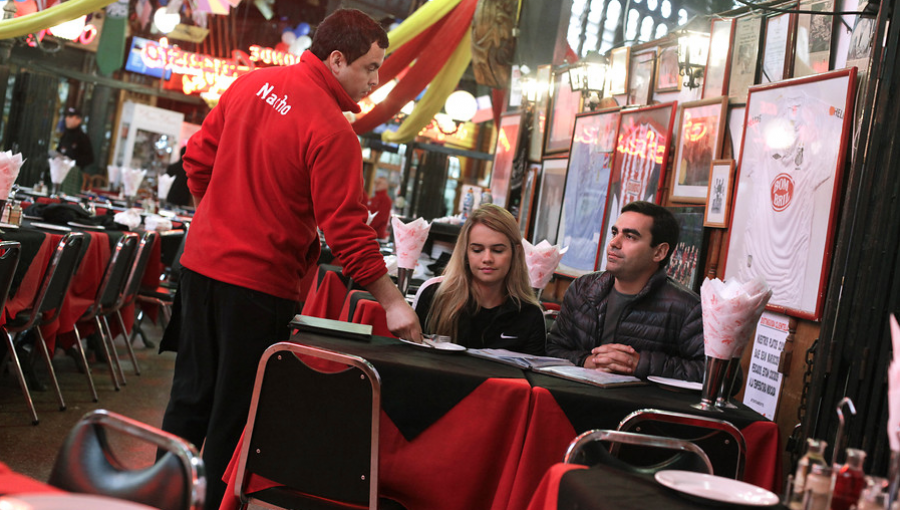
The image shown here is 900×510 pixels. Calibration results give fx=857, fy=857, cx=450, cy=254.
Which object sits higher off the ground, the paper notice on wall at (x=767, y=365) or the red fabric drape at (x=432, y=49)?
the red fabric drape at (x=432, y=49)

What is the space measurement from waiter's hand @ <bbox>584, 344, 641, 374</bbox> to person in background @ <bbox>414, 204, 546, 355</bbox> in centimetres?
49

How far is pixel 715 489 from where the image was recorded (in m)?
1.51

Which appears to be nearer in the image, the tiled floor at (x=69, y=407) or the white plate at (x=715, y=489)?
the white plate at (x=715, y=489)

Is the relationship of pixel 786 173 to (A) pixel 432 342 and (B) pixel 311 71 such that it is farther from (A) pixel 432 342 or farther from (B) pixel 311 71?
(B) pixel 311 71

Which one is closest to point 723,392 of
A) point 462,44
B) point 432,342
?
point 432,342

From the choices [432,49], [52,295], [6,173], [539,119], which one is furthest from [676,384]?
[432,49]

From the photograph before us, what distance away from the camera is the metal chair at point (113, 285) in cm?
505

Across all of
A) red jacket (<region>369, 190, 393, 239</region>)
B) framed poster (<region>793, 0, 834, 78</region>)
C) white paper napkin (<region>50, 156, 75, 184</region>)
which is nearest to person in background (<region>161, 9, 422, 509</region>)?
framed poster (<region>793, 0, 834, 78</region>)

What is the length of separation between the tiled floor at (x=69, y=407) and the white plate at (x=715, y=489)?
9.18 ft

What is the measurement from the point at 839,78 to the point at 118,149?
52.9 ft

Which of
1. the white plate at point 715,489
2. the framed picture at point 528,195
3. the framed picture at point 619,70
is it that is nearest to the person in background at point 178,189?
the framed picture at point 528,195

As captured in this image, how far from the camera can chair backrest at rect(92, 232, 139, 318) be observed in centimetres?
505

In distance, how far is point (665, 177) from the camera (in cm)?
514

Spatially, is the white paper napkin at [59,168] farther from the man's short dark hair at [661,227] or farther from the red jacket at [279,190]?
the man's short dark hair at [661,227]
